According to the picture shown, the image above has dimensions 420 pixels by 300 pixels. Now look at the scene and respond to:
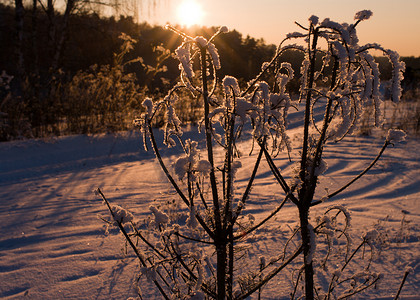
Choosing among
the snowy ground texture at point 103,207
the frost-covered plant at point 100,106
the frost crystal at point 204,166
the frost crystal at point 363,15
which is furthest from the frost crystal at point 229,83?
the frost-covered plant at point 100,106

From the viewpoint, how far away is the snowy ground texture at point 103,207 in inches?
76.9

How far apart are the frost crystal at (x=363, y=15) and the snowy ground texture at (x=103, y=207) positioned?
Answer: 1308 millimetres

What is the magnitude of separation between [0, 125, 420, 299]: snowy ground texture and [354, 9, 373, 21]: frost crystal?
1.31 m

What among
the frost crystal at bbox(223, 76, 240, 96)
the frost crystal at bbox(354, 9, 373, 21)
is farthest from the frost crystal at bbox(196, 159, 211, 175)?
the frost crystal at bbox(354, 9, 373, 21)

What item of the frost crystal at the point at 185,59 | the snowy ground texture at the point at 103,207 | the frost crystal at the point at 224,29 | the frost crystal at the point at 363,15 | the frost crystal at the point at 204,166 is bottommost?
the snowy ground texture at the point at 103,207

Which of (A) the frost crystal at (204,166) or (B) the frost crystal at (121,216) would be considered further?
(B) the frost crystal at (121,216)

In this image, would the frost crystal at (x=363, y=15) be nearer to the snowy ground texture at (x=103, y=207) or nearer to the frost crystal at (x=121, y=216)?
the frost crystal at (x=121, y=216)

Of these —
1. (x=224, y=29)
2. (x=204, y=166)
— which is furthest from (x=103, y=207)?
(x=224, y=29)

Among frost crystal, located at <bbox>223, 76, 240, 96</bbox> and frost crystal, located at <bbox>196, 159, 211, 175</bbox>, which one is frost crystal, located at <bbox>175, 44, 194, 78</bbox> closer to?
frost crystal, located at <bbox>223, 76, 240, 96</bbox>

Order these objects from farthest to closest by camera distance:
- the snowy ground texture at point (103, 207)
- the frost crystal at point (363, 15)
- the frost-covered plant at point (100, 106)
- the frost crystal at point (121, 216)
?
1. the frost-covered plant at point (100, 106)
2. the snowy ground texture at point (103, 207)
3. the frost crystal at point (121, 216)
4. the frost crystal at point (363, 15)

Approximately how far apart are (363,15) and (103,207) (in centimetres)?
290

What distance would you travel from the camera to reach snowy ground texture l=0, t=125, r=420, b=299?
1953 mm

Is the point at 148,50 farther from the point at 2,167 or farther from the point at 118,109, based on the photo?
the point at 2,167

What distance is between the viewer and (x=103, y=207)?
10.4 ft
